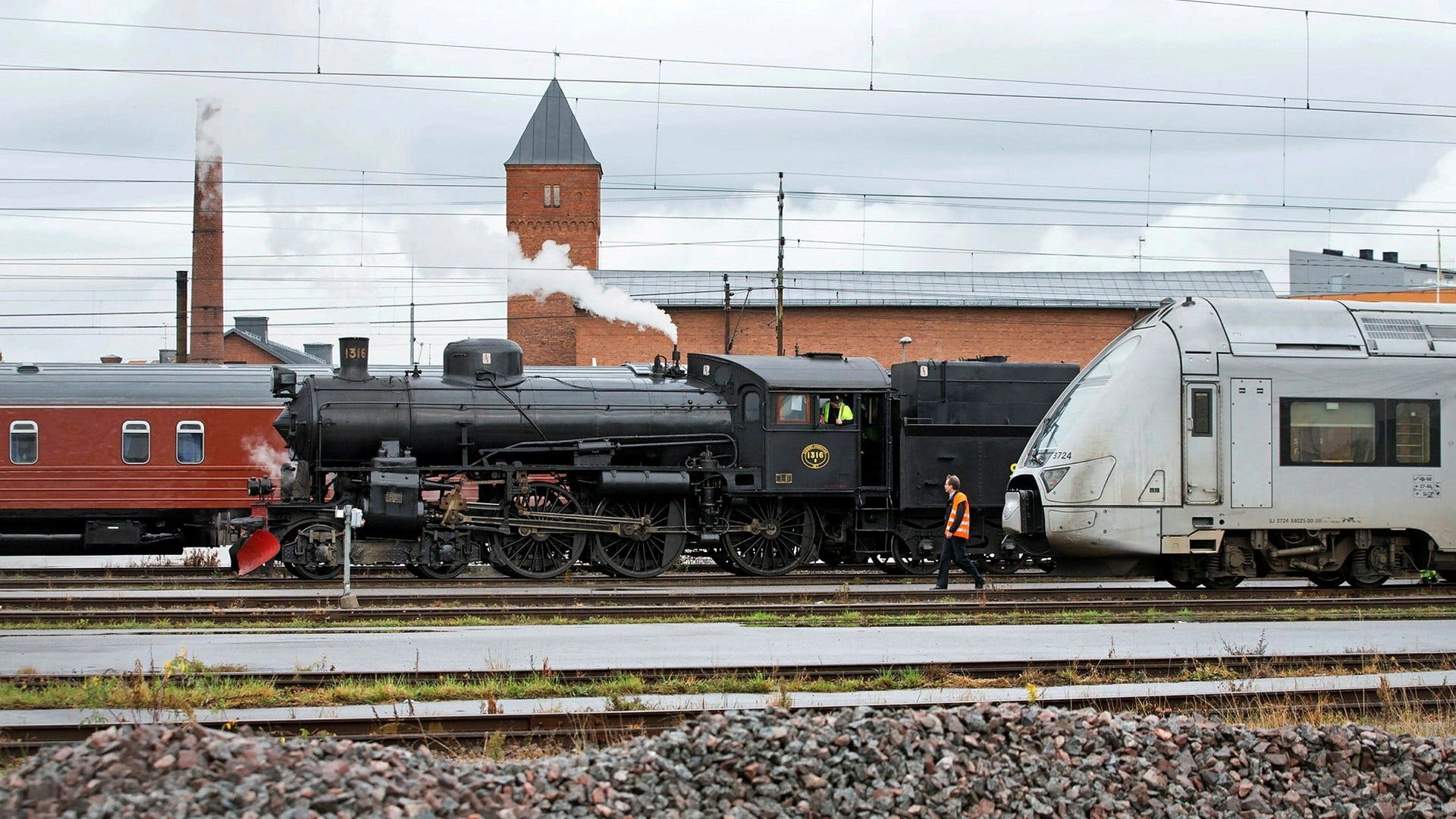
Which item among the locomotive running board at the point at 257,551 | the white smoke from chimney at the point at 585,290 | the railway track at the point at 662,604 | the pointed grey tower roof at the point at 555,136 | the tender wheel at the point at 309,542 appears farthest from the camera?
the pointed grey tower roof at the point at 555,136

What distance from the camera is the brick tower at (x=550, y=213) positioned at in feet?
163

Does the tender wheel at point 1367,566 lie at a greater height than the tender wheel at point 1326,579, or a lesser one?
greater

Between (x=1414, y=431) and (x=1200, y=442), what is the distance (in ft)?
9.39

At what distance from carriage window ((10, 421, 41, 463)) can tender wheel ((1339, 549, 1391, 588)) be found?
1990 cm

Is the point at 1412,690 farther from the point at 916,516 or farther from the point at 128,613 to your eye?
the point at 128,613

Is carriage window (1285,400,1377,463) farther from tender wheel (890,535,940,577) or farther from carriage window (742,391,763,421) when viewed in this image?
carriage window (742,391,763,421)

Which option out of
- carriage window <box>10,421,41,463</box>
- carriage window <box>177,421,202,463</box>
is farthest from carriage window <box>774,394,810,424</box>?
carriage window <box>10,421,41,463</box>

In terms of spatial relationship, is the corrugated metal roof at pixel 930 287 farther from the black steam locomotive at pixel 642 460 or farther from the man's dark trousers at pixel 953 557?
the man's dark trousers at pixel 953 557

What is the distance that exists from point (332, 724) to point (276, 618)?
19.1 feet

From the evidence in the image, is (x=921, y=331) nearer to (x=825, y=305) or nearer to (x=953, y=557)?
(x=825, y=305)

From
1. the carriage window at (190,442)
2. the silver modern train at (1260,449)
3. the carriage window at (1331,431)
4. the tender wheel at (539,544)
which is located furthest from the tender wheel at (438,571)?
the carriage window at (1331,431)

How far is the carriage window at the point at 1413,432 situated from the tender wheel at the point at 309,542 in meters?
14.0

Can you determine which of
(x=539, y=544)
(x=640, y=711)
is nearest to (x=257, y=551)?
(x=539, y=544)

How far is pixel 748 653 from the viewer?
1132 centimetres
